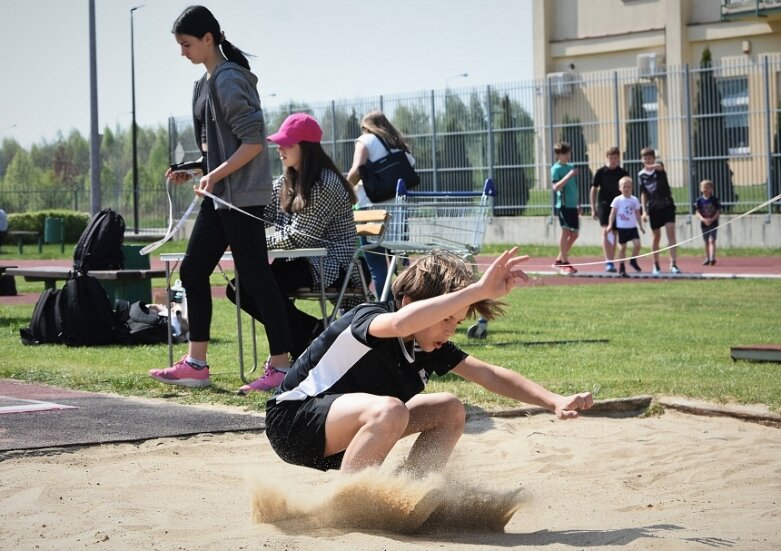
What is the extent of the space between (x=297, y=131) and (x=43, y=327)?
3.93 metres

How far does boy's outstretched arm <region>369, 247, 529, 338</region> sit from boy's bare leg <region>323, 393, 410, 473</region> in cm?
28

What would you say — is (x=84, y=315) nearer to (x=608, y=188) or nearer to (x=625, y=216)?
(x=625, y=216)

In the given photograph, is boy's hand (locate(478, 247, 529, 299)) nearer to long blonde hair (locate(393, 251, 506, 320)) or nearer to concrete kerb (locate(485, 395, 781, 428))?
long blonde hair (locate(393, 251, 506, 320))

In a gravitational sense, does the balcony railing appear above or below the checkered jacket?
above

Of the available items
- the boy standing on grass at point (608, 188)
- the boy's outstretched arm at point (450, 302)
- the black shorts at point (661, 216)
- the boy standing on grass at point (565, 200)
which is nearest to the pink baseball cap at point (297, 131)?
the boy's outstretched arm at point (450, 302)

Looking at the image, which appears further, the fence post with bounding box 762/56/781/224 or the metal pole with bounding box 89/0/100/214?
the metal pole with bounding box 89/0/100/214

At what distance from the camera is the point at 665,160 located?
28.8 metres

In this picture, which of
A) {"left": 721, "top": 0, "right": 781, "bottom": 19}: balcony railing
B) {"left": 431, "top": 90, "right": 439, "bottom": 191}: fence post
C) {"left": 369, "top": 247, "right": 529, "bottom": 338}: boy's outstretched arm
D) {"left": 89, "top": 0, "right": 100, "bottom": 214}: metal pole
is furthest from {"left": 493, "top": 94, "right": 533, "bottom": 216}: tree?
{"left": 369, "top": 247, "right": 529, "bottom": 338}: boy's outstretched arm

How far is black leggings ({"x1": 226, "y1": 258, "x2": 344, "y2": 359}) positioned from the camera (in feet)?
27.9

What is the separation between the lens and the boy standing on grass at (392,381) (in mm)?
4652

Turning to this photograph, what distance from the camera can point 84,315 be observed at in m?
11.0

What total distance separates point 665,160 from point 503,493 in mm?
24841

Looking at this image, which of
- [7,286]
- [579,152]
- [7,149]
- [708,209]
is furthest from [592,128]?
[7,149]

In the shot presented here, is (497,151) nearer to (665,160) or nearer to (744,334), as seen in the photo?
(665,160)
